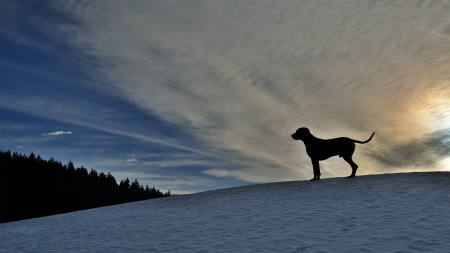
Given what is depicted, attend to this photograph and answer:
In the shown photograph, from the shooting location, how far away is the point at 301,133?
17.4 m

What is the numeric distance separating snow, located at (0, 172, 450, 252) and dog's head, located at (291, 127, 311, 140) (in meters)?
2.28

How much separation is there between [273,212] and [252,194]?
4.33 m

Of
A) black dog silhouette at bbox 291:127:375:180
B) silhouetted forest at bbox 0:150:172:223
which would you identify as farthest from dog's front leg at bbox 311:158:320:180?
silhouetted forest at bbox 0:150:172:223

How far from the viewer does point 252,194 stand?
688 inches

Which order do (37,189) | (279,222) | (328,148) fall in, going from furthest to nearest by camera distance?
(37,189) → (328,148) → (279,222)

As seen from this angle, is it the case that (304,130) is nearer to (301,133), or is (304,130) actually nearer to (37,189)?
(301,133)

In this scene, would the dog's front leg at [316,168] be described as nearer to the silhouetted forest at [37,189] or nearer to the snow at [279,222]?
the snow at [279,222]

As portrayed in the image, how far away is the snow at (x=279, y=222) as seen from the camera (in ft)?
30.1

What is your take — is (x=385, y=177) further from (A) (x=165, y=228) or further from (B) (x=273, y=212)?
(A) (x=165, y=228)

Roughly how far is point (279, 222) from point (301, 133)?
6599mm

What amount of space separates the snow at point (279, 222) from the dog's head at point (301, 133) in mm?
2279

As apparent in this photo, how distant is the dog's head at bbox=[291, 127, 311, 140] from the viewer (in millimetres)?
17328

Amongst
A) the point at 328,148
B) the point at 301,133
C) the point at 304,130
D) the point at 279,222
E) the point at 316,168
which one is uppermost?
the point at 304,130

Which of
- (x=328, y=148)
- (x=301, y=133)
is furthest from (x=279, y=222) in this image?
(x=301, y=133)
